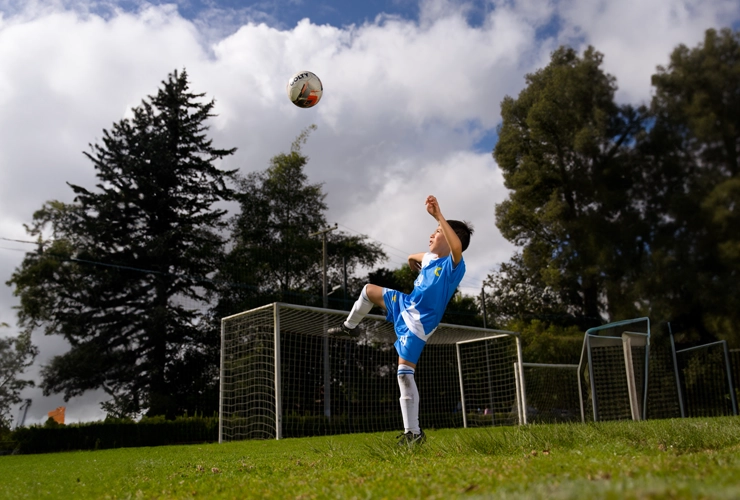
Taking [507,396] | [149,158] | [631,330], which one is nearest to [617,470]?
[631,330]

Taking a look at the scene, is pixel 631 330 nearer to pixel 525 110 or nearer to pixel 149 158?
pixel 525 110

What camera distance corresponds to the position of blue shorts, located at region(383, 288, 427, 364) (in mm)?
5180

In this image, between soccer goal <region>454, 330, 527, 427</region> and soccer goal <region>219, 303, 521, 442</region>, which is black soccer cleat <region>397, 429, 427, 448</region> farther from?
soccer goal <region>454, 330, 527, 427</region>

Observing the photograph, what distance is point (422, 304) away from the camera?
5.25 meters

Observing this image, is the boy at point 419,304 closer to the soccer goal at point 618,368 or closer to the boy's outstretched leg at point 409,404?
the boy's outstretched leg at point 409,404

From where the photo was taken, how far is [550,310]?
27.3 meters

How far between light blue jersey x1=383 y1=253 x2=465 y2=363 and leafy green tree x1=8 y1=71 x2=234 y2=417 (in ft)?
67.2

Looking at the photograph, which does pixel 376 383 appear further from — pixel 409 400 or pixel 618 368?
pixel 409 400

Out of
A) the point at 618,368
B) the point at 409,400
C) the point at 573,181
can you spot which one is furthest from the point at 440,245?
the point at 573,181

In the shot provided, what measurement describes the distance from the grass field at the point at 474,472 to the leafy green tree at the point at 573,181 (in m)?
18.1

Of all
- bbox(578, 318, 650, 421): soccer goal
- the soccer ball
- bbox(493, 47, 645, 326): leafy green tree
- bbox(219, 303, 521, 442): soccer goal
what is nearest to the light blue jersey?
the soccer ball

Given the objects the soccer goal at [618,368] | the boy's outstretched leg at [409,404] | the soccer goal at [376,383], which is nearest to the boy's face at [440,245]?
the boy's outstretched leg at [409,404]

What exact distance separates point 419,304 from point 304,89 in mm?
3934

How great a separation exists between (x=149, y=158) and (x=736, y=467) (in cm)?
2813
